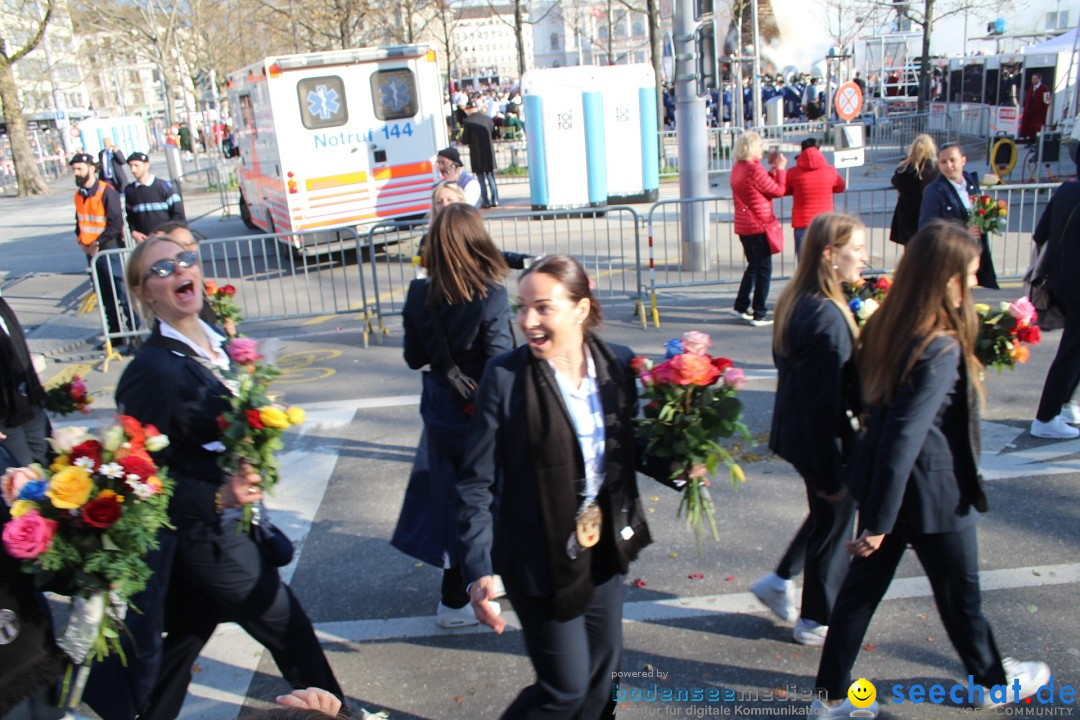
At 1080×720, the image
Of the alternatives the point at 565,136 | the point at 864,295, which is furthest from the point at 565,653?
the point at 565,136

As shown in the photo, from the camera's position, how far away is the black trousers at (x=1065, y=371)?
18.7ft

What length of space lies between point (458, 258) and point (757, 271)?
18.4 feet

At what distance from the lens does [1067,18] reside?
4294cm

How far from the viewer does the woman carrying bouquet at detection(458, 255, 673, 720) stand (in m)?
2.85

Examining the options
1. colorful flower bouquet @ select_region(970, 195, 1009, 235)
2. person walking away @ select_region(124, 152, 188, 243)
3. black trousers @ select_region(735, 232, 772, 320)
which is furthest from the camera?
person walking away @ select_region(124, 152, 188, 243)

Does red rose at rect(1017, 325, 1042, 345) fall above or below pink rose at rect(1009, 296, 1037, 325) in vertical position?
below

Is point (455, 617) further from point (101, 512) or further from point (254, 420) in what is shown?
point (101, 512)

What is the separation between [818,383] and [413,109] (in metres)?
12.1

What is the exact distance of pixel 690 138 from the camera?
11.0m

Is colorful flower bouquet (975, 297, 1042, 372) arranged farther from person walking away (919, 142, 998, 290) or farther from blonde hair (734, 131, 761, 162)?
blonde hair (734, 131, 761, 162)

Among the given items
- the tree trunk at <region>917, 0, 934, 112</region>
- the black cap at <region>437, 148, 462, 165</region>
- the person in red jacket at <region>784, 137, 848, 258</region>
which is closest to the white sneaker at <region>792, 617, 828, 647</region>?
the person in red jacket at <region>784, 137, 848, 258</region>

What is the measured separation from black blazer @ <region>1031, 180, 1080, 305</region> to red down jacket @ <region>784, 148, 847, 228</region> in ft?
10.1

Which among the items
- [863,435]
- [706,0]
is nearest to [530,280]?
[863,435]

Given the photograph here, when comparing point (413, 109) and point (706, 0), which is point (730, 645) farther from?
point (413, 109)
